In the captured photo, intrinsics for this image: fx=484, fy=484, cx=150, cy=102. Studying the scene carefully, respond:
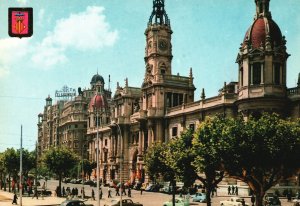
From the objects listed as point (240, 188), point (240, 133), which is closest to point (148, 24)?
point (240, 188)

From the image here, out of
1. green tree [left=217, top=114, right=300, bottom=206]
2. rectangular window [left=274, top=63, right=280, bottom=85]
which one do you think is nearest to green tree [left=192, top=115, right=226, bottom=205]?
green tree [left=217, top=114, right=300, bottom=206]

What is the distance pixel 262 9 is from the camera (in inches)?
2532

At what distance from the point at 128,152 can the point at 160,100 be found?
60.6ft

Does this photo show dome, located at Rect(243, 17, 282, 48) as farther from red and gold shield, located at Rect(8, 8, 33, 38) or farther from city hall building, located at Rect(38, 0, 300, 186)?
red and gold shield, located at Rect(8, 8, 33, 38)

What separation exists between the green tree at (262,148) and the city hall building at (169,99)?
12.5 metres

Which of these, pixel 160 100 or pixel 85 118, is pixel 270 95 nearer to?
pixel 160 100

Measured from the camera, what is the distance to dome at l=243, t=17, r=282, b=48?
6153 centimetres

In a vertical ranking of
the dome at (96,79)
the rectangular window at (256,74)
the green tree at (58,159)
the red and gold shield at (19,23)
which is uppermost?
the dome at (96,79)

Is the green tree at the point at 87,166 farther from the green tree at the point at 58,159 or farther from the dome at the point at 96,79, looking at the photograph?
the dome at the point at 96,79

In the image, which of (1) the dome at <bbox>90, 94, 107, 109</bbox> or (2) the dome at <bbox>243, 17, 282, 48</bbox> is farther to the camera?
(1) the dome at <bbox>90, 94, 107, 109</bbox>

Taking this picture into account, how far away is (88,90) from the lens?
166625mm

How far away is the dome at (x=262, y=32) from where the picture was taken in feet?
202

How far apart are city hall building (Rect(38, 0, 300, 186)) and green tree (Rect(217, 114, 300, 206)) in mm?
12521

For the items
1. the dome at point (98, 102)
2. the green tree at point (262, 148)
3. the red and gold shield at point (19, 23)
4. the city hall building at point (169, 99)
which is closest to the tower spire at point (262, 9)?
the city hall building at point (169, 99)
